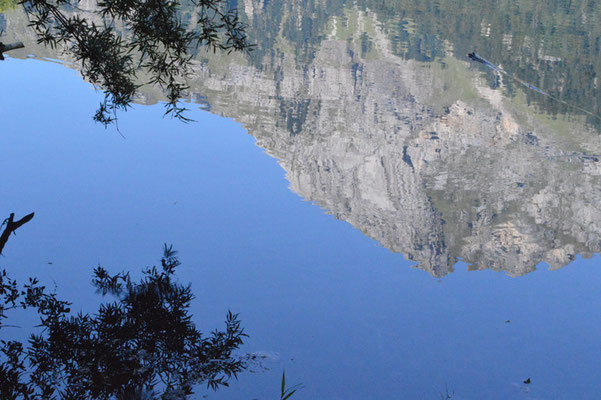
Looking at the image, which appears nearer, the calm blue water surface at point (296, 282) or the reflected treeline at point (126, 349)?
the reflected treeline at point (126, 349)

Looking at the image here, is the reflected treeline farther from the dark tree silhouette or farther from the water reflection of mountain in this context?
the water reflection of mountain

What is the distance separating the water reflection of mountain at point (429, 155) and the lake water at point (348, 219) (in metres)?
0.06

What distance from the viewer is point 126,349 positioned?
14.9ft

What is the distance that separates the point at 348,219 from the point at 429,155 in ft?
13.1

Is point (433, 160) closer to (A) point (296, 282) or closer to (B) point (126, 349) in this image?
(A) point (296, 282)

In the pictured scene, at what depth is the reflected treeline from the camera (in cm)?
434

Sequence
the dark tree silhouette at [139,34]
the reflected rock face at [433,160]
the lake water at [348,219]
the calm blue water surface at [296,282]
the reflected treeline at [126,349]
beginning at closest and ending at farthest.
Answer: the reflected treeline at [126,349] < the dark tree silhouette at [139,34] < the calm blue water surface at [296,282] < the lake water at [348,219] < the reflected rock face at [433,160]

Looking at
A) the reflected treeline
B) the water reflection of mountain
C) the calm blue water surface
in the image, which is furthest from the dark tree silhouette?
the water reflection of mountain

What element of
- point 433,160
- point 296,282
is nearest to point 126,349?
point 296,282

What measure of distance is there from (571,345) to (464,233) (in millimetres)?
2858

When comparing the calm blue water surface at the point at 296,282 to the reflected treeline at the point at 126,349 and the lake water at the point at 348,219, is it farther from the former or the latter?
the reflected treeline at the point at 126,349

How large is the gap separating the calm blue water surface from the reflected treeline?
0.96 m

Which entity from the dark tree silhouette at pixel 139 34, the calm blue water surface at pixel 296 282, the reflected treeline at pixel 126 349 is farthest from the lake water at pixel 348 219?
the dark tree silhouette at pixel 139 34

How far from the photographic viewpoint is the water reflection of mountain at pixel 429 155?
32.9ft
